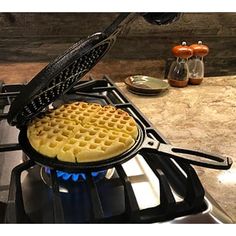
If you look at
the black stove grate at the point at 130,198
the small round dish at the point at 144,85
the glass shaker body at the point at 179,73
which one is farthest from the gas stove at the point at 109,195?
the glass shaker body at the point at 179,73

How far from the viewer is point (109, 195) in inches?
25.6

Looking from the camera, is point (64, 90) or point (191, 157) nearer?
point (191, 157)

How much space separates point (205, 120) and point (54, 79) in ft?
1.64

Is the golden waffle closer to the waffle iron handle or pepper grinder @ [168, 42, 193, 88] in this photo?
the waffle iron handle

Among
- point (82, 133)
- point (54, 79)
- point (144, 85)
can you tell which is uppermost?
point (54, 79)

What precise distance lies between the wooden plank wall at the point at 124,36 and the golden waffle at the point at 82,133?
19.4 inches

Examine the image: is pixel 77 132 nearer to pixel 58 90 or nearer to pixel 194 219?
pixel 58 90

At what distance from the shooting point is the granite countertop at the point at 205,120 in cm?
72

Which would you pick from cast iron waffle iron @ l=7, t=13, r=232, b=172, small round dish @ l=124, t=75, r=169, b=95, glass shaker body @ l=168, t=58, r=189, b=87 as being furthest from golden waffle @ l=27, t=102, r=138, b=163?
glass shaker body @ l=168, t=58, r=189, b=87

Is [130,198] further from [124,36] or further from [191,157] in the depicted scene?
[124,36]

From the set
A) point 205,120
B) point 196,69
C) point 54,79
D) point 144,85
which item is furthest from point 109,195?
point 196,69

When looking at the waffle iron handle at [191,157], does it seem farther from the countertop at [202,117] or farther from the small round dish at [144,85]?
the small round dish at [144,85]
